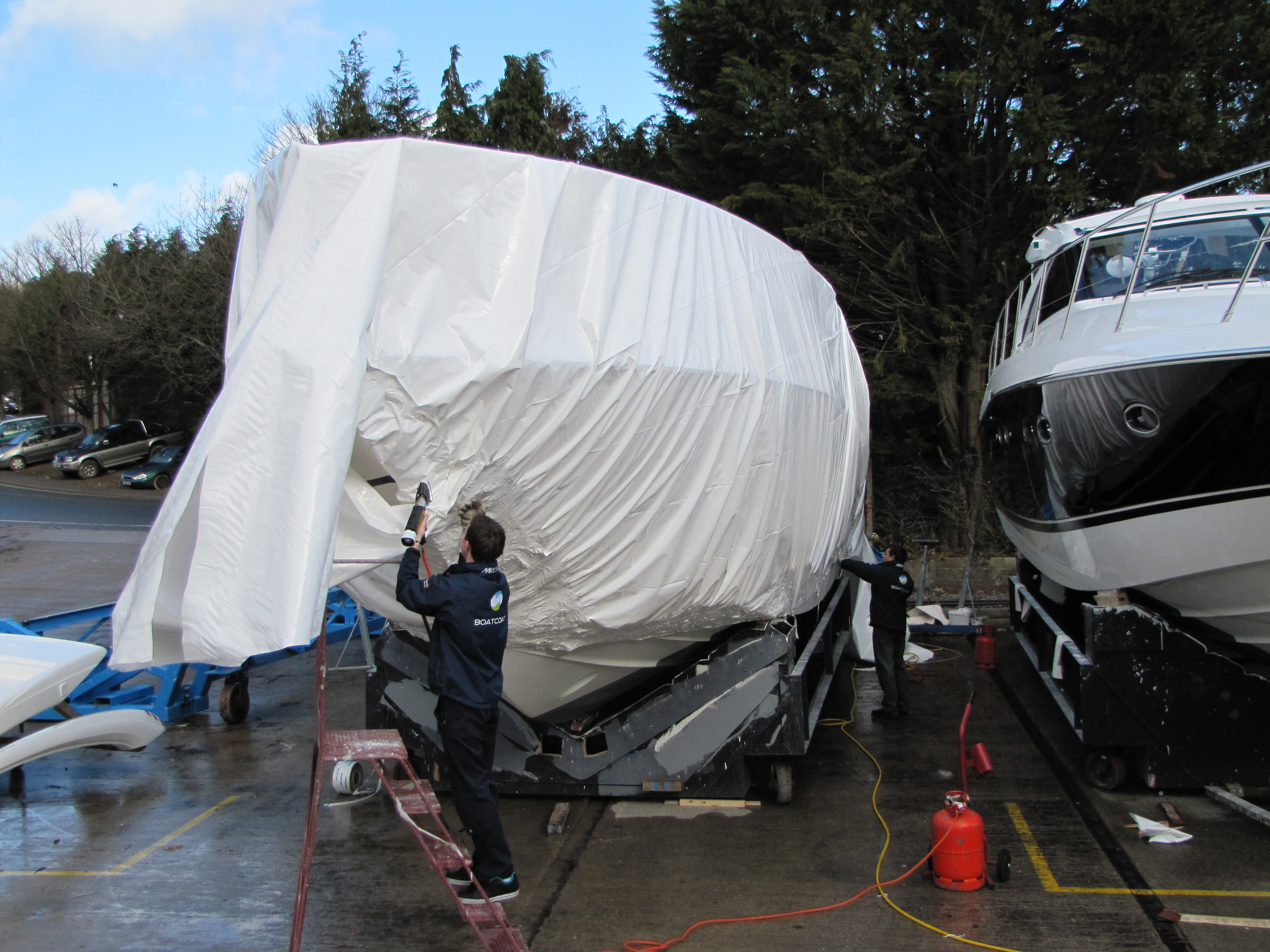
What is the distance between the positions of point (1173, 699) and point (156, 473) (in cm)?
2719

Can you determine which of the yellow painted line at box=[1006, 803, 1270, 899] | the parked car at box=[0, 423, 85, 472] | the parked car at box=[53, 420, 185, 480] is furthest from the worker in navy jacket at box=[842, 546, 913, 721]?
the parked car at box=[0, 423, 85, 472]

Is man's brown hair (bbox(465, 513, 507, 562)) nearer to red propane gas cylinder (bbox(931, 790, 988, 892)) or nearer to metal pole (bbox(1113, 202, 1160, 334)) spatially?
red propane gas cylinder (bbox(931, 790, 988, 892))

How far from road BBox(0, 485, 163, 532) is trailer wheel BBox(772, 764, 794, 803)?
1513 centimetres

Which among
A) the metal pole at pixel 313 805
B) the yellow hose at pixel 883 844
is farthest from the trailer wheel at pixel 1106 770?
the metal pole at pixel 313 805

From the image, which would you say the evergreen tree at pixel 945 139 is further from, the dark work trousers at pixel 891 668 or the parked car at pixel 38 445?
the parked car at pixel 38 445

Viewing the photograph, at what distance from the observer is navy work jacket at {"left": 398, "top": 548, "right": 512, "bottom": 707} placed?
391 centimetres

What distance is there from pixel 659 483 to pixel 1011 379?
377 centimetres

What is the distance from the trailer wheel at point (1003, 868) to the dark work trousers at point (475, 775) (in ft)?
7.64

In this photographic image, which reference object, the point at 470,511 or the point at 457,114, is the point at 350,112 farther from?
the point at 470,511

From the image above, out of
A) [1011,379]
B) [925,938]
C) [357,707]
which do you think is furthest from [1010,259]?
[925,938]

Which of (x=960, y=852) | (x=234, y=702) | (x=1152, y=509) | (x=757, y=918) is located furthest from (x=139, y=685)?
(x=1152, y=509)

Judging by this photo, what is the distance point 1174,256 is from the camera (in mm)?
6238

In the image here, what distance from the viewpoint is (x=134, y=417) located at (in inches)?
1364

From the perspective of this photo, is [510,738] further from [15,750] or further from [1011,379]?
[1011,379]
